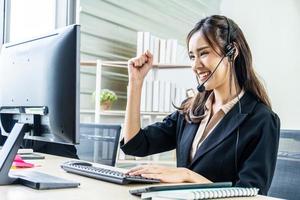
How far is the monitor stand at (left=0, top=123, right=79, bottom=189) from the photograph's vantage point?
102cm

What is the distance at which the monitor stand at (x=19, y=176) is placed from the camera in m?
1.02

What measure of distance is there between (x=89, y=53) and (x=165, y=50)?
580 millimetres

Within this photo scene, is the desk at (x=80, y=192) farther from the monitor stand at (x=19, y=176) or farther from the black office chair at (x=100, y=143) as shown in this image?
the black office chair at (x=100, y=143)

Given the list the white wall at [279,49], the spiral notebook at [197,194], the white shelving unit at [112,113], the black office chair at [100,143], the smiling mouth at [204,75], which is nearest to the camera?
the spiral notebook at [197,194]

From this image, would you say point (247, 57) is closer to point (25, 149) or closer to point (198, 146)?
point (198, 146)

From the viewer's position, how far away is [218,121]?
143 centimetres

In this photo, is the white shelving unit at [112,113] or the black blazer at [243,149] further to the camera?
the white shelving unit at [112,113]

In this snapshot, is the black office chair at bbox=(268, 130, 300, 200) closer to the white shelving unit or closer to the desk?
the desk

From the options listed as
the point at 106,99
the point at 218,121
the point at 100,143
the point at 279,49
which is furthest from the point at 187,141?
the point at 279,49

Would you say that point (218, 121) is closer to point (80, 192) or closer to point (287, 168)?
point (287, 168)

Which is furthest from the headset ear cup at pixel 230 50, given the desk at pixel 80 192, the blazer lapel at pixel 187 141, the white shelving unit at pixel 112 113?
the white shelving unit at pixel 112 113

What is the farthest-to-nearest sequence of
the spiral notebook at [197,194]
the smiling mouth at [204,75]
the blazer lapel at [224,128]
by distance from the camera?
the smiling mouth at [204,75] → the blazer lapel at [224,128] → the spiral notebook at [197,194]

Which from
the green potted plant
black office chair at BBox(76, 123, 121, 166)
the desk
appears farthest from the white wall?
the desk

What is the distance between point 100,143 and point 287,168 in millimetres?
895
